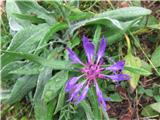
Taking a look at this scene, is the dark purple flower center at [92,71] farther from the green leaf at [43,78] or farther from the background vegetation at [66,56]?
the green leaf at [43,78]

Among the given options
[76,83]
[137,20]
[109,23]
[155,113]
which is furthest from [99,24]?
[155,113]

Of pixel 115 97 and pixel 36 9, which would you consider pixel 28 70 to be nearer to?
pixel 36 9

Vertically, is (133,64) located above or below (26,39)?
below

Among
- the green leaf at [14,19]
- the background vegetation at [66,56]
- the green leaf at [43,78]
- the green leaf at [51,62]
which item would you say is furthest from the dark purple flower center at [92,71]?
the green leaf at [14,19]

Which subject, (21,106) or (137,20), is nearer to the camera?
(137,20)

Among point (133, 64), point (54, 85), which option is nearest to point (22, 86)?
point (54, 85)

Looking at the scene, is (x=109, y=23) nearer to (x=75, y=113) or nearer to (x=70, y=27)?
(x=70, y=27)
